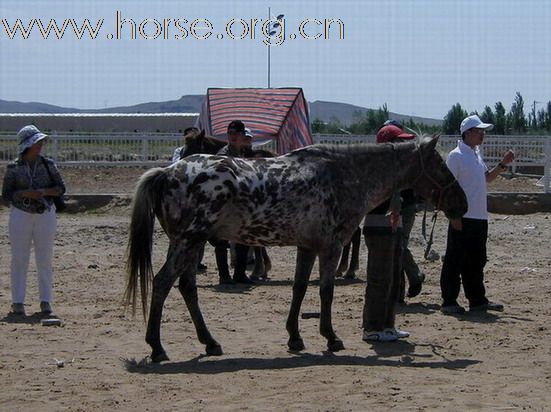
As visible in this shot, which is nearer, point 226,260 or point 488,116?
point 226,260

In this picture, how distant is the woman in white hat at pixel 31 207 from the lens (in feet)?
35.2

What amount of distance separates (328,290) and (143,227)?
5.84 ft

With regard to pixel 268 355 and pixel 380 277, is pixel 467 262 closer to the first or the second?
pixel 380 277

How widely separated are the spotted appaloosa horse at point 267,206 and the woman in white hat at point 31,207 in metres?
2.21

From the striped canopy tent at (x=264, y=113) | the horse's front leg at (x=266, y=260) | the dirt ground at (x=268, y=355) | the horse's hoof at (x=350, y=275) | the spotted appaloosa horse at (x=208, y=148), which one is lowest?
the dirt ground at (x=268, y=355)

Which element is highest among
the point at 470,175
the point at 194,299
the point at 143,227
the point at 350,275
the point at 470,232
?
the point at 470,175

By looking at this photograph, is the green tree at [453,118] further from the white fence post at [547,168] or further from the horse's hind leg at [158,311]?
the horse's hind leg at [158,311]

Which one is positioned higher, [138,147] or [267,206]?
[138,147]

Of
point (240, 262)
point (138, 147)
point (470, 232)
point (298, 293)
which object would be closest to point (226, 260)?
point (240, 262)

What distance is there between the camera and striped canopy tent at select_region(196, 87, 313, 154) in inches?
722

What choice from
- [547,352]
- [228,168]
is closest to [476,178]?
[547,352]

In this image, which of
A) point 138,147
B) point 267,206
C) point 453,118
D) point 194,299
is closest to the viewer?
point 267,206

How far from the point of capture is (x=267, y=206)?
29.3 feet

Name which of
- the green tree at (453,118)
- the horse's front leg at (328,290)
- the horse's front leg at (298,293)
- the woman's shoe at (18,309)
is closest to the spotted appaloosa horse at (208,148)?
the woman's shoe at (18,309)
